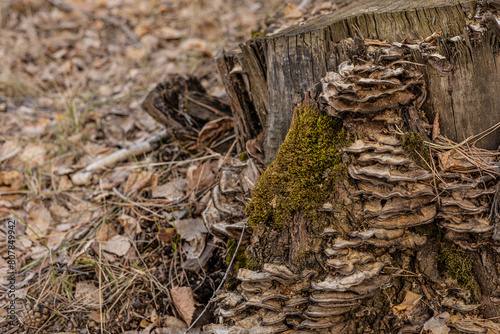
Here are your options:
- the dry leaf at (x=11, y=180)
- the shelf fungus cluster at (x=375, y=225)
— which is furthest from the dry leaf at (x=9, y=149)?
the shelf fungus cluster at (x=375, y=225)

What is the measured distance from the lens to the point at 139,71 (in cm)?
739

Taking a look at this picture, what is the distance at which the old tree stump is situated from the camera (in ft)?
8.53

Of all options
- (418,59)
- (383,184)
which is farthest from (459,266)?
(418,59)

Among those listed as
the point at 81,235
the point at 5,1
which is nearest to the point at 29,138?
the point at 81,235

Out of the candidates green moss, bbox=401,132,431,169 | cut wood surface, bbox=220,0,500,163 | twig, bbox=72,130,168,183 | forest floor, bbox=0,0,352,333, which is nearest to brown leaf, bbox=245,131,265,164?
cut wood surface, bbox=220,0,500,163

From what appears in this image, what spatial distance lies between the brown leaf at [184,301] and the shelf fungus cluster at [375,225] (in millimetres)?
571

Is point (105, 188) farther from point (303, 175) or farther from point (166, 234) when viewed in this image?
point (303, 175)

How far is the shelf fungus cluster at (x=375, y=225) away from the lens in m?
2.57

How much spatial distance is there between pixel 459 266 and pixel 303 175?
4.86 feet

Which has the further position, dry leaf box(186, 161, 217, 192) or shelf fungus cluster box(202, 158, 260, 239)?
dry leaf box(186, 161, 217, 192)

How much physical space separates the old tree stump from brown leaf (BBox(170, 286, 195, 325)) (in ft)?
2.06

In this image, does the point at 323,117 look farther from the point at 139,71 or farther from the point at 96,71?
the point at 96,71

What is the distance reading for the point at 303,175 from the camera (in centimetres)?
299

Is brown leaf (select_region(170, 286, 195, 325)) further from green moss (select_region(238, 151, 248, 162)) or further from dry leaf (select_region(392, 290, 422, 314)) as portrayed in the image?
dry leaf (select_region(392, 290, 422, 314))
